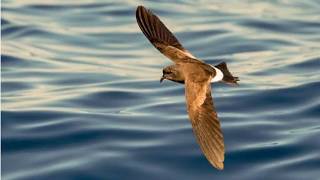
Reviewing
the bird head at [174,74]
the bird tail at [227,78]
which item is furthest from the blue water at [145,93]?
the bird head at [174,74]

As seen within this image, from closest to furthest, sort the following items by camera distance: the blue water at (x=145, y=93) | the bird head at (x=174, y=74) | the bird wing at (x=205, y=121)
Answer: the bird wing at (x=205, y=121) < the bird head at (x=174, y=74) < the blue water at (x=145, y=93)

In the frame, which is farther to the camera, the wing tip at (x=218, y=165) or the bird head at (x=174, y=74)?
the bird head at (x=174, y=74)

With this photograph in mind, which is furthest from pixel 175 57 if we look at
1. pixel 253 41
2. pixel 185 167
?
pixel 253 41

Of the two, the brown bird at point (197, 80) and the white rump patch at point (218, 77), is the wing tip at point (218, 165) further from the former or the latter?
the white rump patch at point (218, 77)

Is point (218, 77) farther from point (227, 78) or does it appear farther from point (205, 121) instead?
point (205, 121)

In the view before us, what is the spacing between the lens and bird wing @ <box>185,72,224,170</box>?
5.70 m

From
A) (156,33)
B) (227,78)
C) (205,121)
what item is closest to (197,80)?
(227,78)

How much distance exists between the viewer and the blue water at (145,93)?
7.71 meters

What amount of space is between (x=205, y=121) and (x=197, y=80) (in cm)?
45

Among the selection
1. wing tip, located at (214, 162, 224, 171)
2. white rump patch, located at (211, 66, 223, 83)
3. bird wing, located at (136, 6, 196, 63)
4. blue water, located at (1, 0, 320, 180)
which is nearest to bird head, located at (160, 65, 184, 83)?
white rump patch, located at (211, 66, 223, 83)

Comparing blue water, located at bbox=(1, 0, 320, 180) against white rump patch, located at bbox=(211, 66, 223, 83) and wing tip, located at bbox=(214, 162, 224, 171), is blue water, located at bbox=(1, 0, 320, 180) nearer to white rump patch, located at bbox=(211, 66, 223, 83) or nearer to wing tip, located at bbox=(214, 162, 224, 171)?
white rump patch, located at bbox=(211, 66, 223, 83)

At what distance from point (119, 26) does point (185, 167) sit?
20.3 ft

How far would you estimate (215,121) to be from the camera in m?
6.02

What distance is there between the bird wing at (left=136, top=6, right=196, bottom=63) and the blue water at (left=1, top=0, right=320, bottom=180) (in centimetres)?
94
